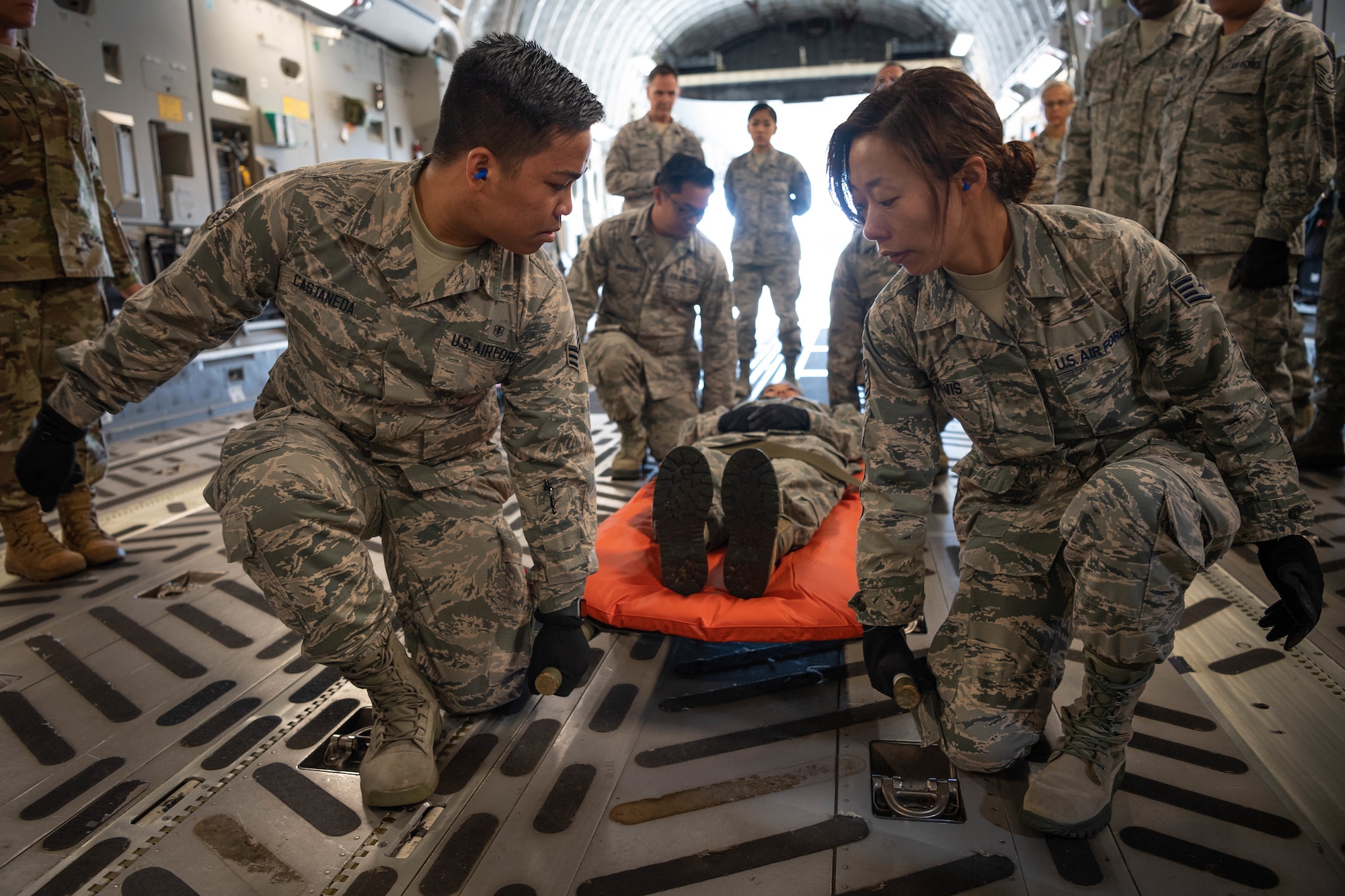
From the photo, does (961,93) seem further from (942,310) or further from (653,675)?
(653,675)

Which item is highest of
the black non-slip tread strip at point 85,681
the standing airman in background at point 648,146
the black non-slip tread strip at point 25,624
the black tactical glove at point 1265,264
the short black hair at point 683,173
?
the standing airman in background at point 648,146

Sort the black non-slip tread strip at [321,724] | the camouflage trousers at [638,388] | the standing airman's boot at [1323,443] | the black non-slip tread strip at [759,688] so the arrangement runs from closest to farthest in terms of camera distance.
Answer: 1. the black non-slip tread strip at [321,724]
2. the black non-slip tread strip at [759,688]
3. the standing airman's boot at [1323,443]
4. the camouflage trousers at [638,388]

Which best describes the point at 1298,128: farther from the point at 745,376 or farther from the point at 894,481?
the point at 745,376

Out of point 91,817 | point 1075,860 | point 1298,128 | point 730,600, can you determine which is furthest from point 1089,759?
point 1298,128

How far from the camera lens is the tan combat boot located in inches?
103

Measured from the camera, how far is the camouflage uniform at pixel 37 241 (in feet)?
7.86

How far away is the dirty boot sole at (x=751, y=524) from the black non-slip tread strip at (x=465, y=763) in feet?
1.97

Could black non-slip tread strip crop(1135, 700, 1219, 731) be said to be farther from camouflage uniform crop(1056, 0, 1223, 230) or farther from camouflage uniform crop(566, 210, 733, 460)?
camouflage uniform crop(566, 210, 733, 460)

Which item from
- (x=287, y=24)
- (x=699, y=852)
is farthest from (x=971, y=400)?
(x=287, y=24)

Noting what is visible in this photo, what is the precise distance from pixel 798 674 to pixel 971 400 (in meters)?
0.71

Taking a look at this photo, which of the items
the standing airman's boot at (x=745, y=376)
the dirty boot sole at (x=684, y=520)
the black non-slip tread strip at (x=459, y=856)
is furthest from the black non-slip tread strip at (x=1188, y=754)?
the standing airman's boot at (x=745, y=376)

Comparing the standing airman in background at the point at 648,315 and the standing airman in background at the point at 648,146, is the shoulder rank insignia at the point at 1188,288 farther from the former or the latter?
the standing airman in background at the point at 648,146

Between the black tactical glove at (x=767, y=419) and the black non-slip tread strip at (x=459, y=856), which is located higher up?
the black tactical glove at (x=767, y=419)

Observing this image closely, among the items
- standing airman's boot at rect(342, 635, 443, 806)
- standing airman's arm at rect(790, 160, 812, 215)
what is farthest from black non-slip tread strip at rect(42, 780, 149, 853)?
standing airman's arm at rect(790, 160, 812, 215)
